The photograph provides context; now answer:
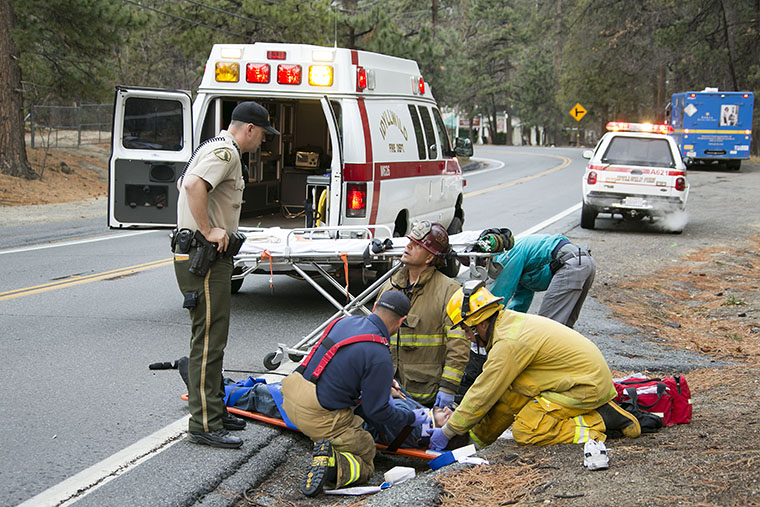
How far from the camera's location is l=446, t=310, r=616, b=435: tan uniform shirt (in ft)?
15.1

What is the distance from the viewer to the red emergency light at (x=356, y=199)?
8.32 meters

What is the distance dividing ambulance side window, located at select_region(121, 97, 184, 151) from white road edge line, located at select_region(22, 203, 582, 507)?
146 inches

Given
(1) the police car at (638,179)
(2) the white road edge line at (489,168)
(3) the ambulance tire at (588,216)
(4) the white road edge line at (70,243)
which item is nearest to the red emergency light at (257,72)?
(4) the white road edge line at (70,243)

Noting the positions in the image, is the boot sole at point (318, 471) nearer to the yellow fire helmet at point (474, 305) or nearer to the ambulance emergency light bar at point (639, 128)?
the yellow fire helmet at point (474, 305)

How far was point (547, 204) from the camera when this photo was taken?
20781 millimetres

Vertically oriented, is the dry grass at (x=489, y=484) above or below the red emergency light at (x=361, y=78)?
below

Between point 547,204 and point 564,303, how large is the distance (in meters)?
14.8

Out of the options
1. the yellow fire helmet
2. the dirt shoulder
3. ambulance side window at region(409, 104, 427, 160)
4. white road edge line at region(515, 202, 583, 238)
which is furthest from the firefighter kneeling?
white road edge line at region(515, 202, 583, 238)

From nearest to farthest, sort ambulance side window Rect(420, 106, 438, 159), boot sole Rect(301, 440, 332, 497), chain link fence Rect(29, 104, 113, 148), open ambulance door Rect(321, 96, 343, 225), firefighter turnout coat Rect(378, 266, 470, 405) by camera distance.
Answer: boot sole Rect(301, 440, 332, 497) < firefighter turnout coat Rect(378, 266, 470, 405) < open ambulance door Rect(321, 96, 343, 225) < ambulance side window Rect(420, 106, 438, 159) < chain link fence Rect(29, 104, 113, 148)

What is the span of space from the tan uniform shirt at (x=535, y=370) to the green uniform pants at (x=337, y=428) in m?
0.55

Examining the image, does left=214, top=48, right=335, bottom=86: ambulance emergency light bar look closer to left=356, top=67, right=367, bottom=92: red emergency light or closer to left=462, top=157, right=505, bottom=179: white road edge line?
left=356, top=67, right=367, bottom=92: red emergency light

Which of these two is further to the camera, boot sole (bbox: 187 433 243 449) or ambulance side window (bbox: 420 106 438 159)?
ambulance side window (bbox: 420 106 438 159)

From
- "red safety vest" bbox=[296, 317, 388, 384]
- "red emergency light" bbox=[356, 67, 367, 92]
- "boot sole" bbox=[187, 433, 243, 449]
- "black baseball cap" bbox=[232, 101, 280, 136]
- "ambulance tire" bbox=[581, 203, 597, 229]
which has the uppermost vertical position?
"red emergency light" bbox=[356, 67, 367, 92]

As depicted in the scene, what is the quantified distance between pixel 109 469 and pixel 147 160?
4.32 metres
